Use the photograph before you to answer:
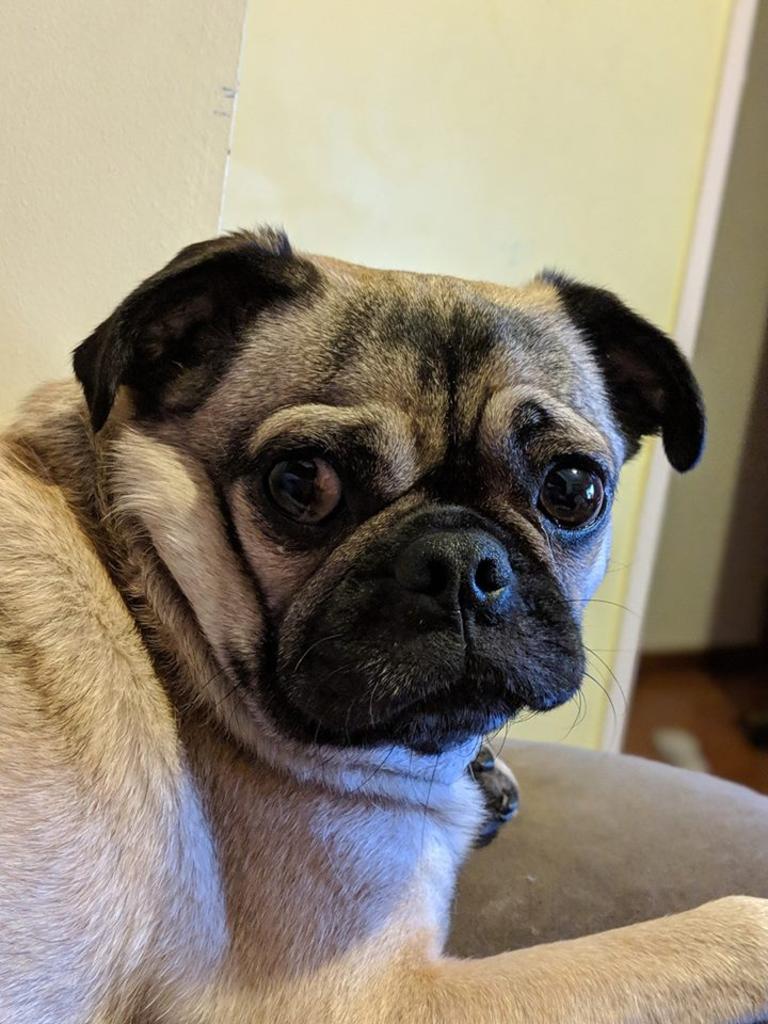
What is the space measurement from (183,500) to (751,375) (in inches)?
119

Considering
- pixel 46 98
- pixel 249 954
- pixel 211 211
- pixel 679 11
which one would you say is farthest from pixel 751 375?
pixel 249 954

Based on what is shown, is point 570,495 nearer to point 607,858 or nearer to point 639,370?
point 639,370

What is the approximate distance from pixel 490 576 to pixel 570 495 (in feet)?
0.88

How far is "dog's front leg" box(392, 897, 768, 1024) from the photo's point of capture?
1.12 meters

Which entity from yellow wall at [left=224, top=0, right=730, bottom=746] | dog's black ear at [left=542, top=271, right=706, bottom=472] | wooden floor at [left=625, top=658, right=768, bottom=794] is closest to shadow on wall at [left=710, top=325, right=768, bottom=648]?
wooden floor at [left=625, top=658, right=768, bottom=794]

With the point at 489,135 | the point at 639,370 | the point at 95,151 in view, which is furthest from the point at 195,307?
the point at 489,135

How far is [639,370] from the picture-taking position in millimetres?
1580

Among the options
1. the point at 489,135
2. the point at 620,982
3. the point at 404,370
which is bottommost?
the point at 620,982

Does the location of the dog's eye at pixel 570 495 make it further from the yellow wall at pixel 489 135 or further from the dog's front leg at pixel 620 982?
the yellow wall at pixel 489 135

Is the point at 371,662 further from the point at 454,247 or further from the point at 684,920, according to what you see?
the point at 454,247

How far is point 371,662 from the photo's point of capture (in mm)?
1068

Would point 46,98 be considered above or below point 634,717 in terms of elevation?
above

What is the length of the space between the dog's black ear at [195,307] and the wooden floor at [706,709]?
10.5 ft

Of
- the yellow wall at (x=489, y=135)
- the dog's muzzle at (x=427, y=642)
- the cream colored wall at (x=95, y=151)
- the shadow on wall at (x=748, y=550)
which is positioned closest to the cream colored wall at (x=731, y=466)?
the shadow on wall at (x=748, y=550)
